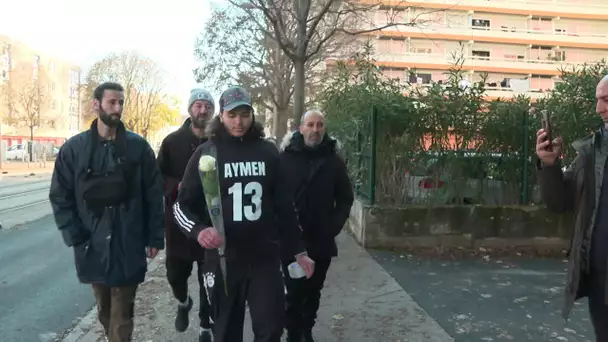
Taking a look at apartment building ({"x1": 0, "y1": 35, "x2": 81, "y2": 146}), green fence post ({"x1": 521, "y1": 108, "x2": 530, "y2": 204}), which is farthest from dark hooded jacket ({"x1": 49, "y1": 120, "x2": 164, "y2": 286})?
apartment building ({"x1": 0, "y1": 35, "x2": 81, "y2": 146})

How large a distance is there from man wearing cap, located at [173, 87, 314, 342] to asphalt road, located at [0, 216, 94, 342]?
255 cm

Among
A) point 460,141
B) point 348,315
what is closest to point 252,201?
point 348,315

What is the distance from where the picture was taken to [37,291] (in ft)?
21.5

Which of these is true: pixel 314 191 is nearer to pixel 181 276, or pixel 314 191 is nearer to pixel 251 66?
pixel 181 276

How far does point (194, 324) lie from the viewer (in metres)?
5.11

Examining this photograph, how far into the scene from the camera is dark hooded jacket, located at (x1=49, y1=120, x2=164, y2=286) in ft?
11.6

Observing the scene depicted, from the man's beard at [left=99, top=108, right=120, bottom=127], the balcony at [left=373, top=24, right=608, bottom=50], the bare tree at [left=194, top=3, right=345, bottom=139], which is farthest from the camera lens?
the balcony at [left=373, top=24, right=608, bottom=50]

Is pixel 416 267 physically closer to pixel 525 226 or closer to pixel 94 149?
pixel 525 226

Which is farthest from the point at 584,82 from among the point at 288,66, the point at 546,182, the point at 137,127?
the point at 137,127

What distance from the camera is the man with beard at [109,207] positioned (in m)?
3.54

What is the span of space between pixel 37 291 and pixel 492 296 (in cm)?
538

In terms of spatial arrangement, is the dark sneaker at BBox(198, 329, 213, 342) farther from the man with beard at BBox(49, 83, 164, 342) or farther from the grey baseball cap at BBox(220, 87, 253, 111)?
the grey baseball cap at BBox(220, 87, 253, 111)

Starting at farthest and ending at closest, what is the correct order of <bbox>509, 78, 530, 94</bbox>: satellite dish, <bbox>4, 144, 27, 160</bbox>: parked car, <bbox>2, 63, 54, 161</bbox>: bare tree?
<bbox>4, 144, 27, 160</bbox>: parked car, <bbox>2, 63, 54, 161</bbox>: bare tree, <bbox>509, 78, 530, 94</bbox>: satellite dish

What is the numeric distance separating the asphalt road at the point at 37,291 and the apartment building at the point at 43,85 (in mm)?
42108
